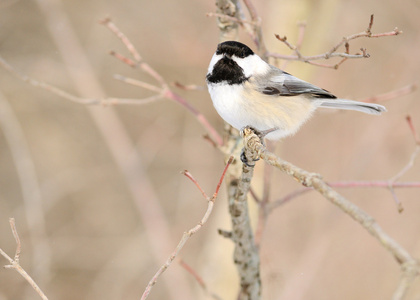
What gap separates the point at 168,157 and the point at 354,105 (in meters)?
3.52

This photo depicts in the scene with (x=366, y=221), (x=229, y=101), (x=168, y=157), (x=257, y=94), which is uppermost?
(x=168, y=157)

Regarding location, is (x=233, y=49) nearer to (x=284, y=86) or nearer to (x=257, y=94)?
(x=257, y=94)

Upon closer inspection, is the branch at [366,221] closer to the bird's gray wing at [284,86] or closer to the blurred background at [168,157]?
the bird's gray wing at [284,86]

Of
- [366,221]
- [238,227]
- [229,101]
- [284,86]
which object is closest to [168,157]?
[284,86]

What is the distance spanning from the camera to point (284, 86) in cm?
202

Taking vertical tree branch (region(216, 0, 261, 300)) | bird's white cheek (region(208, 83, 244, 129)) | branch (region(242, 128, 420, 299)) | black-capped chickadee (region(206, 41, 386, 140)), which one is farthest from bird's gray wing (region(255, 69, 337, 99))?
branch (region(242, 128, 420, 299))

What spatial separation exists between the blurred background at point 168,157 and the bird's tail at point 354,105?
0.77 meters

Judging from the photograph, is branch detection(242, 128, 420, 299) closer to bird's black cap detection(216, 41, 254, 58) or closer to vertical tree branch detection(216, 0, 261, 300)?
vertical tree branch detection(216, 0, 261, 300)

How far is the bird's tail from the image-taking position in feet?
6.24

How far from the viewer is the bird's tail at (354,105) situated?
1.90 metres

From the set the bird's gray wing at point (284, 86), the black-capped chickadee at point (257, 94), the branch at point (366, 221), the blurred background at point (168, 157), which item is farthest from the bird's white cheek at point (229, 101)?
the blurred background at point (168, 157)

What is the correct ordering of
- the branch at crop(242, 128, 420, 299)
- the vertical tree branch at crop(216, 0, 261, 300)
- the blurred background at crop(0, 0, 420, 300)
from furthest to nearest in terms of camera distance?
the blurred background at crop(0, 0, 420, 300), the vertical tree branch at crop(216, 0, 261, 300), the branch at crop(242, 128, 420, 299)

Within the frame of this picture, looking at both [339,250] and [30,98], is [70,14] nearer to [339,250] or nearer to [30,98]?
[30,98]

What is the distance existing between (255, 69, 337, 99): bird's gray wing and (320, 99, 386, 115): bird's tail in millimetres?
36
